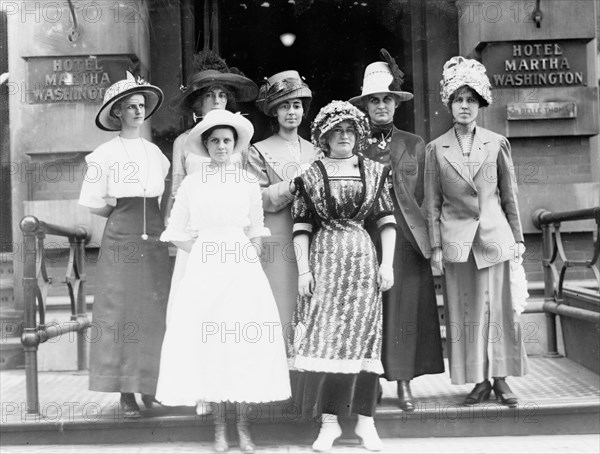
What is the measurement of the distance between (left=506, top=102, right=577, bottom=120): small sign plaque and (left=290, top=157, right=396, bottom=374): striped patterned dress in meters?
2.57

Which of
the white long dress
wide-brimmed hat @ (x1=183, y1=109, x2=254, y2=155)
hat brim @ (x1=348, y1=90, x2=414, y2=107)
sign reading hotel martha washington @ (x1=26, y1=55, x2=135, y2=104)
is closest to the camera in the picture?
the white long dress

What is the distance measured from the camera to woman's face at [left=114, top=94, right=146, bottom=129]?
544 cm

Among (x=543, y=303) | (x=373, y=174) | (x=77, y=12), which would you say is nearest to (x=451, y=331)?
(x=373, y=174)

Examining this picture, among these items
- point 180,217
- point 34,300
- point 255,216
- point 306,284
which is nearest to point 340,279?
point 306,284

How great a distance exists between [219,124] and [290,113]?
2.09ft

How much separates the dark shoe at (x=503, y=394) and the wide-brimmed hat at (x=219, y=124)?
2214 millimetres

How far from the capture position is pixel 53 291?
7.25 metres

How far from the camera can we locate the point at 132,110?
5.46 meters

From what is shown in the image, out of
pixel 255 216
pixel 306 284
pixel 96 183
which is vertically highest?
pixel 96 183

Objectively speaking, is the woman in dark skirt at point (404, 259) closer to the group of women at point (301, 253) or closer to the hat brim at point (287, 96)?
the group of women at point (301, 253)

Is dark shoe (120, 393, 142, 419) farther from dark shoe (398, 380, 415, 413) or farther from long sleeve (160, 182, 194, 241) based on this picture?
dark shoe (398, 380, 415, 413)

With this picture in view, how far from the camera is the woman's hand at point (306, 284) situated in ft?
16.4

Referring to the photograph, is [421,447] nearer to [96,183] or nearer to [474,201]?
[474,201]

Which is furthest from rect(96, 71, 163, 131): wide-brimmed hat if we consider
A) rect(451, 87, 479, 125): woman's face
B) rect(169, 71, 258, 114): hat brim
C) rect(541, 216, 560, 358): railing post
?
rect(541, 216, 560, 358): railing post
